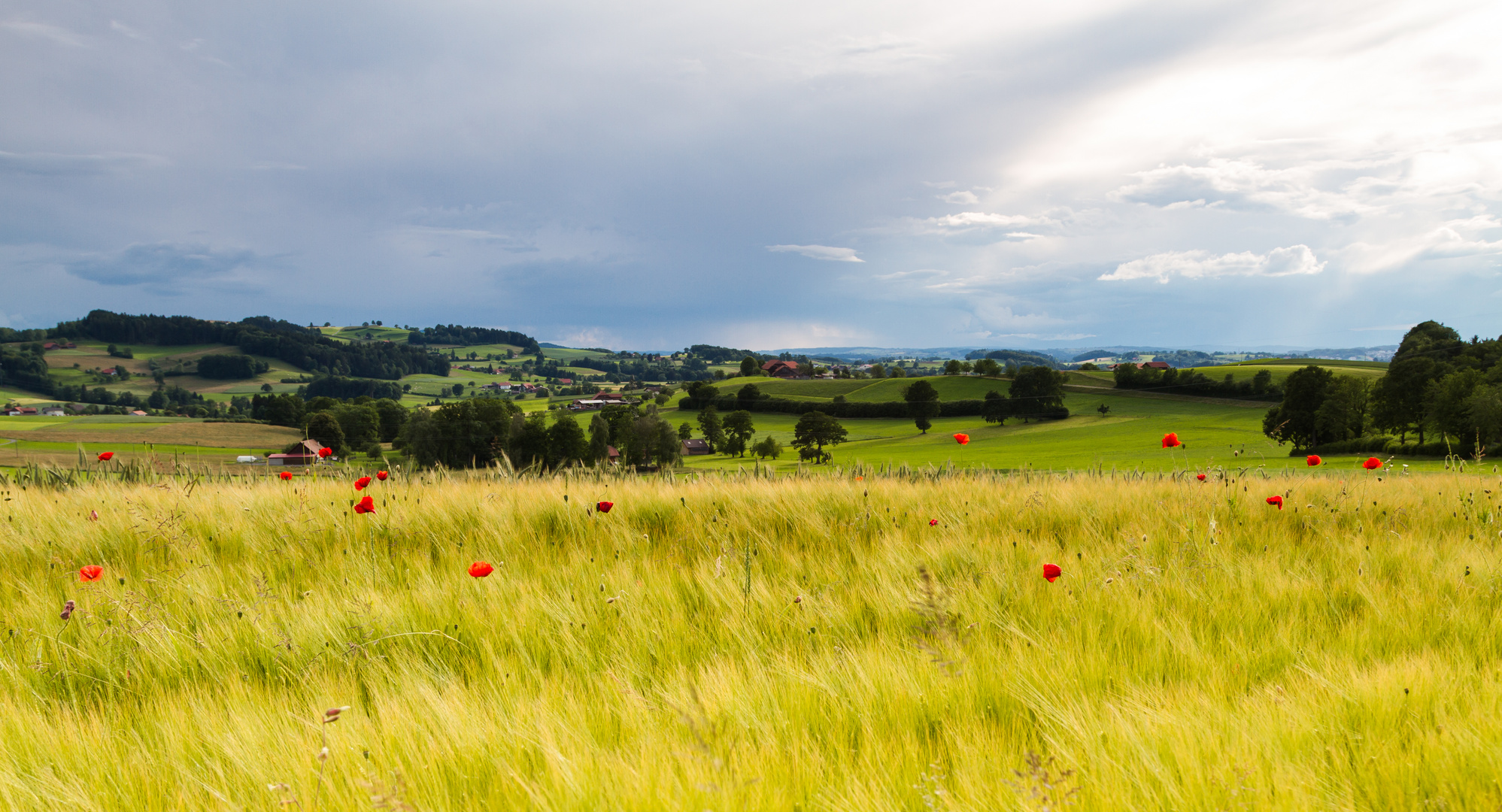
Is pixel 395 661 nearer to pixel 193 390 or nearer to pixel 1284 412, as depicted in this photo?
pixel 1284 412

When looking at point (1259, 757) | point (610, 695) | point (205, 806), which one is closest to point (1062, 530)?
point (1259, 757)

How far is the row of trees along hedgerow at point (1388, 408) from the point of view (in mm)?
49281

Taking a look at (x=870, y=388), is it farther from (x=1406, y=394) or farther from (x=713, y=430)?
(x=1406, y=394)

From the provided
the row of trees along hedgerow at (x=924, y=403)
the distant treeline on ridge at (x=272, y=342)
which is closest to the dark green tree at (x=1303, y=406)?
the row of trees along hedgerow at (x=924, y=403)

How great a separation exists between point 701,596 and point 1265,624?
247 centimetres

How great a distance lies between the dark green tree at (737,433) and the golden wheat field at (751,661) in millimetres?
79067

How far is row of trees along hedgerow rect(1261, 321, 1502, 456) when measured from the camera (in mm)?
49281

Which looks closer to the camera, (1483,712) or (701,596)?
(1483,712)

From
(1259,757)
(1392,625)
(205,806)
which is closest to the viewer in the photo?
(205,806)

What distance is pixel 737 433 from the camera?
84.2m

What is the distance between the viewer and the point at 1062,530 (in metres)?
4.71

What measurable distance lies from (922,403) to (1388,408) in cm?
4899

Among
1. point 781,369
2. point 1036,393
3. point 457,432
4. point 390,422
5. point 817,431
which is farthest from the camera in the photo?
point 781,369

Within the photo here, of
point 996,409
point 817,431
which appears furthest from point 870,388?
point 817,431
